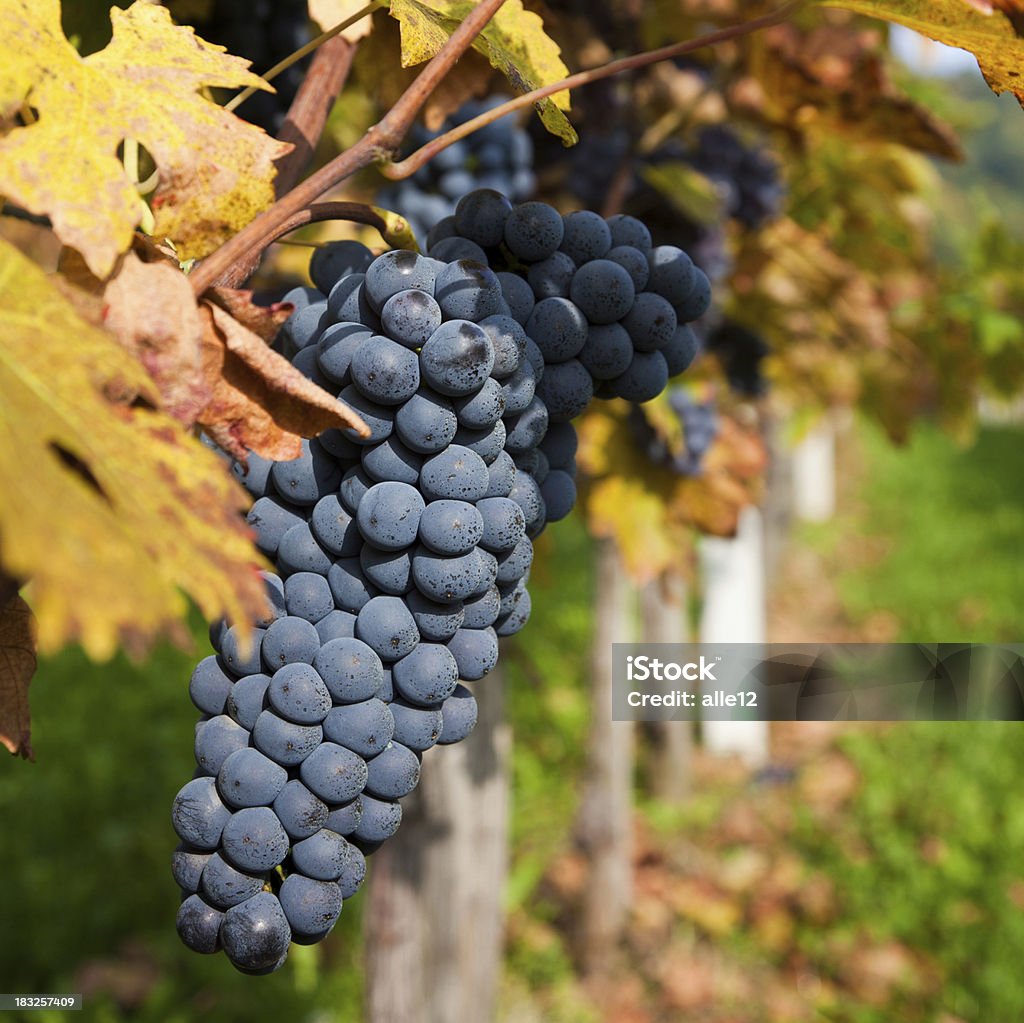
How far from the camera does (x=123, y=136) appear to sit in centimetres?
54

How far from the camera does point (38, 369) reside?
17.0 inches

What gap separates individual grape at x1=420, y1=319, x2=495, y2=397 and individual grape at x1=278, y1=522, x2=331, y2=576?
13cm

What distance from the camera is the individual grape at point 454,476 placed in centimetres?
61

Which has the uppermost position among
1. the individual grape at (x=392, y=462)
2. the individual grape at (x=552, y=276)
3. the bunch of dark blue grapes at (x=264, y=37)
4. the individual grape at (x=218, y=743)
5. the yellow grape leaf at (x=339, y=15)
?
the bunch of dark blue grapes at (x=264, y=37)

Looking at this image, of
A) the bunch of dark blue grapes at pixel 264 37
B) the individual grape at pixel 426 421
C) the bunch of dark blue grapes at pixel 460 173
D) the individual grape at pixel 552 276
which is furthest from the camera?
the bunch of dark blue grapes at pixel 460 173

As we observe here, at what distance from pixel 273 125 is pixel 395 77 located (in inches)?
7.8

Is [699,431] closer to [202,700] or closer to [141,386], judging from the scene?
[202,700]

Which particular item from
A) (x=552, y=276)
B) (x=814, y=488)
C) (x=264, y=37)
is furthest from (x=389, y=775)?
(x=814, y=488)

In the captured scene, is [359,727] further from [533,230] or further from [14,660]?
[533,230]

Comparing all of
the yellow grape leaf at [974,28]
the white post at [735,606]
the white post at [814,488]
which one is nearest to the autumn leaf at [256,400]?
the yellow grape leaf at [974,28]

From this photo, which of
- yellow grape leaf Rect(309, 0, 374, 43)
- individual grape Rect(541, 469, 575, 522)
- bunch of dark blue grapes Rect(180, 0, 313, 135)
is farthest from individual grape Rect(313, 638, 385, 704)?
bunch of dark blue grapes Rect(180, 0, 313, 135)

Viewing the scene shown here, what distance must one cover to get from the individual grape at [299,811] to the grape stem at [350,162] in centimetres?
30

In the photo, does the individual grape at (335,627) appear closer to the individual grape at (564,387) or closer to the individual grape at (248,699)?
the individual grape at (248,699)

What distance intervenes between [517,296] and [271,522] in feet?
0.74
